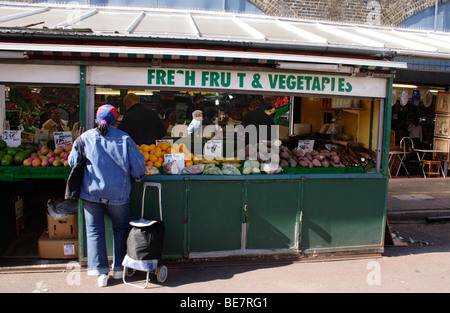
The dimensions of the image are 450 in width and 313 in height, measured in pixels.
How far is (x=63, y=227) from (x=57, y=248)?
0.93ft

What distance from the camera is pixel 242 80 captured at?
5.36m

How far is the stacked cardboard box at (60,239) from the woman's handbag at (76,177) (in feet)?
2.97

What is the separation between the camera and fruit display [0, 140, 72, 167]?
5105 mm

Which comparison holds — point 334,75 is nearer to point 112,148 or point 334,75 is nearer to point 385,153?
point 385,153

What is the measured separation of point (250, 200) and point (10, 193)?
3.51 meters

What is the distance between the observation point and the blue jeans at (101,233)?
4.61 m

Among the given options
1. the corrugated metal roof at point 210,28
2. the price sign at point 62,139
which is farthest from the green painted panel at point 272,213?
the price sign at point 62,139

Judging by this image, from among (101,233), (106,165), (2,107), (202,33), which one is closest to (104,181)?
(106,165)

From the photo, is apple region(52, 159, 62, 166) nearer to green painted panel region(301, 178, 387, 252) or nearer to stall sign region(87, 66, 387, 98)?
stall sign region(87, 66, 387, 98)

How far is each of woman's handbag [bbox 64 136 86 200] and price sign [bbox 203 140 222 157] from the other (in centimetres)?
189

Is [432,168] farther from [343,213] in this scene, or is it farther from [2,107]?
[2,107]

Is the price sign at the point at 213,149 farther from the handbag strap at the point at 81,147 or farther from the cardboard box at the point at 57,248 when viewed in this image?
the cardboard box at the point at 57,248

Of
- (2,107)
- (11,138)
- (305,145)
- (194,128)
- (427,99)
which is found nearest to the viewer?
(11,138)

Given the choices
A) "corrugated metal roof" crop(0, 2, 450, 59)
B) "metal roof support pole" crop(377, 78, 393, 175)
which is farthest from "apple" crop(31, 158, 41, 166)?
"metal roof support pole" crop(377, 78, 393, 175)
